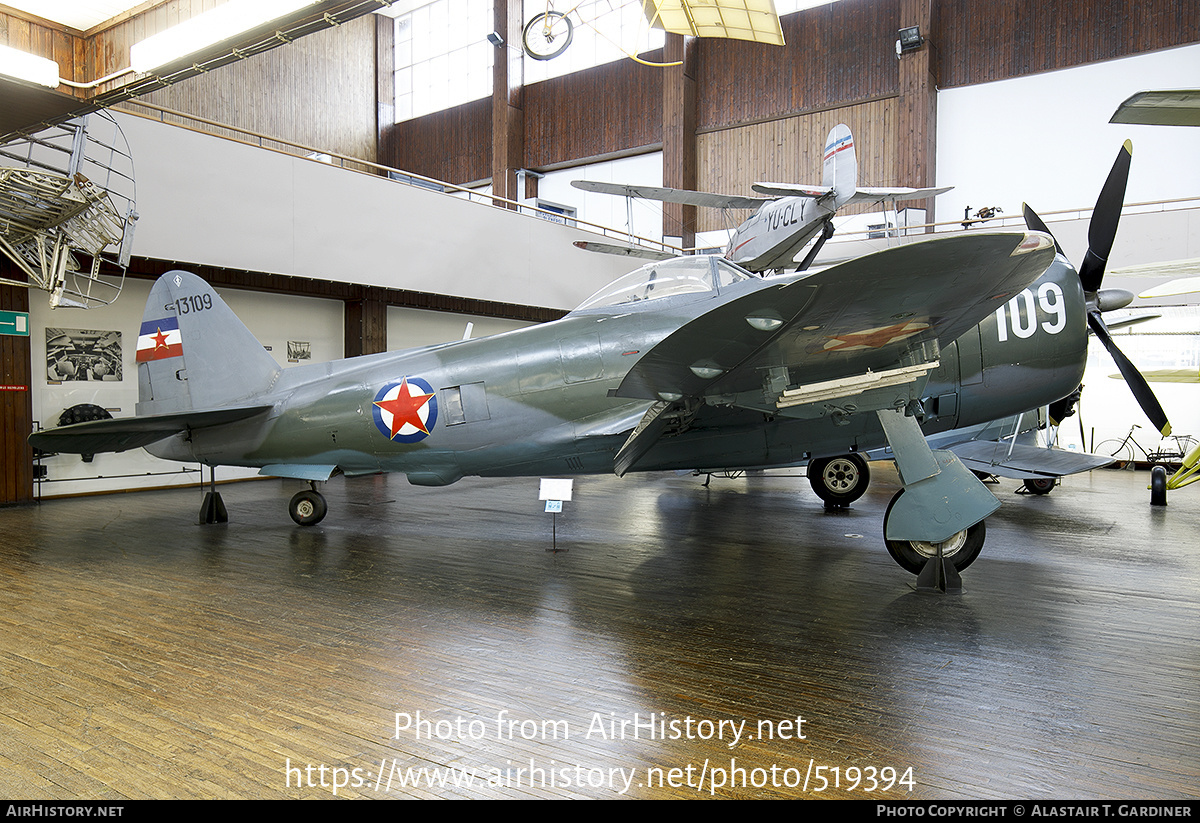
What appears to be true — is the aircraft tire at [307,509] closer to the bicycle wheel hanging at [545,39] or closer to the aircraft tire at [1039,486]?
the aircraft tire at [1039,486]

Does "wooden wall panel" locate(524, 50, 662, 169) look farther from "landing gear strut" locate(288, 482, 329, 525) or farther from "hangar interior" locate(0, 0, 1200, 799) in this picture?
"landing gear strut" locate(288, 482, 329, 525)

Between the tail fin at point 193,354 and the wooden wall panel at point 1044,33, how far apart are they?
17994mm

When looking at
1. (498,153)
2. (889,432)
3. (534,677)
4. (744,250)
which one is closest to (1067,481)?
(744,250)

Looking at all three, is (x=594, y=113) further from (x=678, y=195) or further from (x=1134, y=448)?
(x=1134, y=448)

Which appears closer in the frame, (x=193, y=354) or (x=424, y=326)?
(x=193, y=354)

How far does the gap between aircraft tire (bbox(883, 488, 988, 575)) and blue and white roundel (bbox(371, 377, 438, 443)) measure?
363 centimetres

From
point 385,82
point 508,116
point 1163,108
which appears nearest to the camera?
point 1163,108

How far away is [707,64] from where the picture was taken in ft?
66.5

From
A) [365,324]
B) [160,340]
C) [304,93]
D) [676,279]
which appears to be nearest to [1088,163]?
[676,279]

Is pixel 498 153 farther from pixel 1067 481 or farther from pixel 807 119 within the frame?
pixel 1067 481

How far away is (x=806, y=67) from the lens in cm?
1881

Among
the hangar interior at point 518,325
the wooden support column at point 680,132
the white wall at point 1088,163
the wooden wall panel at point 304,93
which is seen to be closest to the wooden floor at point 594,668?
the hangar interior at point 518,325

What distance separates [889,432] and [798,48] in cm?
1818

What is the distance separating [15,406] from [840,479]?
10756 mm
